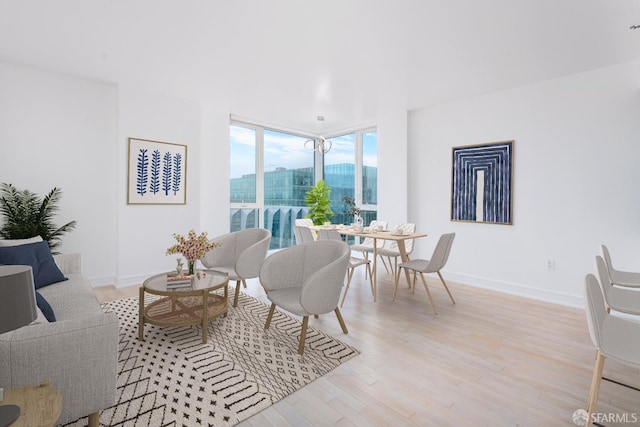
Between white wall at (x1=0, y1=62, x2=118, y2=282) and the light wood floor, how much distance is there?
3189 mm

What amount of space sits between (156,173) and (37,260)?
6.94 feet

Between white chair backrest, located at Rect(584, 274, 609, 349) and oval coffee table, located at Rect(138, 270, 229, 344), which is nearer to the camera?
white chair backrest, located at Rect(584, 274, 609, 349)

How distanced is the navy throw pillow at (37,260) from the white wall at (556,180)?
4.79 metres

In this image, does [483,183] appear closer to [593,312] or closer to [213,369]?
[593,312]

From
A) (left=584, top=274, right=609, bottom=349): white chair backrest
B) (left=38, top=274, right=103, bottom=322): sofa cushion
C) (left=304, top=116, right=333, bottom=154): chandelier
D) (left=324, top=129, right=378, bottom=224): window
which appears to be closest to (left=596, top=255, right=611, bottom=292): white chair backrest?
(left=584, top=274, right=609, bottom=349): white chair backrest

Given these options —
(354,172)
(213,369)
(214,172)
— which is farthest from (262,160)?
(213,369)

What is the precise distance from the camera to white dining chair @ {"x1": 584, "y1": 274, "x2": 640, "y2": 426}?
5.03 feet

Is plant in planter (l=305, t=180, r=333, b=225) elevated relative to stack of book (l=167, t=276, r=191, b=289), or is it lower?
elevated

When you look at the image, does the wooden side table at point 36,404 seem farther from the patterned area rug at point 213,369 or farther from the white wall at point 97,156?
the white wall at point 97,156

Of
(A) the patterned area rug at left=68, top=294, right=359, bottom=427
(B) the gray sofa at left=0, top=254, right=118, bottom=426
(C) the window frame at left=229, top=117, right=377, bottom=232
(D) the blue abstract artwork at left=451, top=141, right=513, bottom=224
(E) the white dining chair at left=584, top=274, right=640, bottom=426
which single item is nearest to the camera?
(B) the gray sofa at left=0, top=254, right=118, bottom=426

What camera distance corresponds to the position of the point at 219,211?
5520mm

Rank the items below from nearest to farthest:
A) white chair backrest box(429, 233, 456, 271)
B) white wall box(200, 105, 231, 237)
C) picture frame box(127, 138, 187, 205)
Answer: white chair backrest box(429, 233, 456, 271)
picture frame box(127, 138, 187, 205)
white wall box(200, 105, 231, 237)

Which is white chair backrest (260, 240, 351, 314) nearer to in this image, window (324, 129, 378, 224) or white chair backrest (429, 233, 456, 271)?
white chair backrest (429, 233, 456, 271)

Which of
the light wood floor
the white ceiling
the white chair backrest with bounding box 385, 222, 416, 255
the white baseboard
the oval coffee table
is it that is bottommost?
the light wood floor
